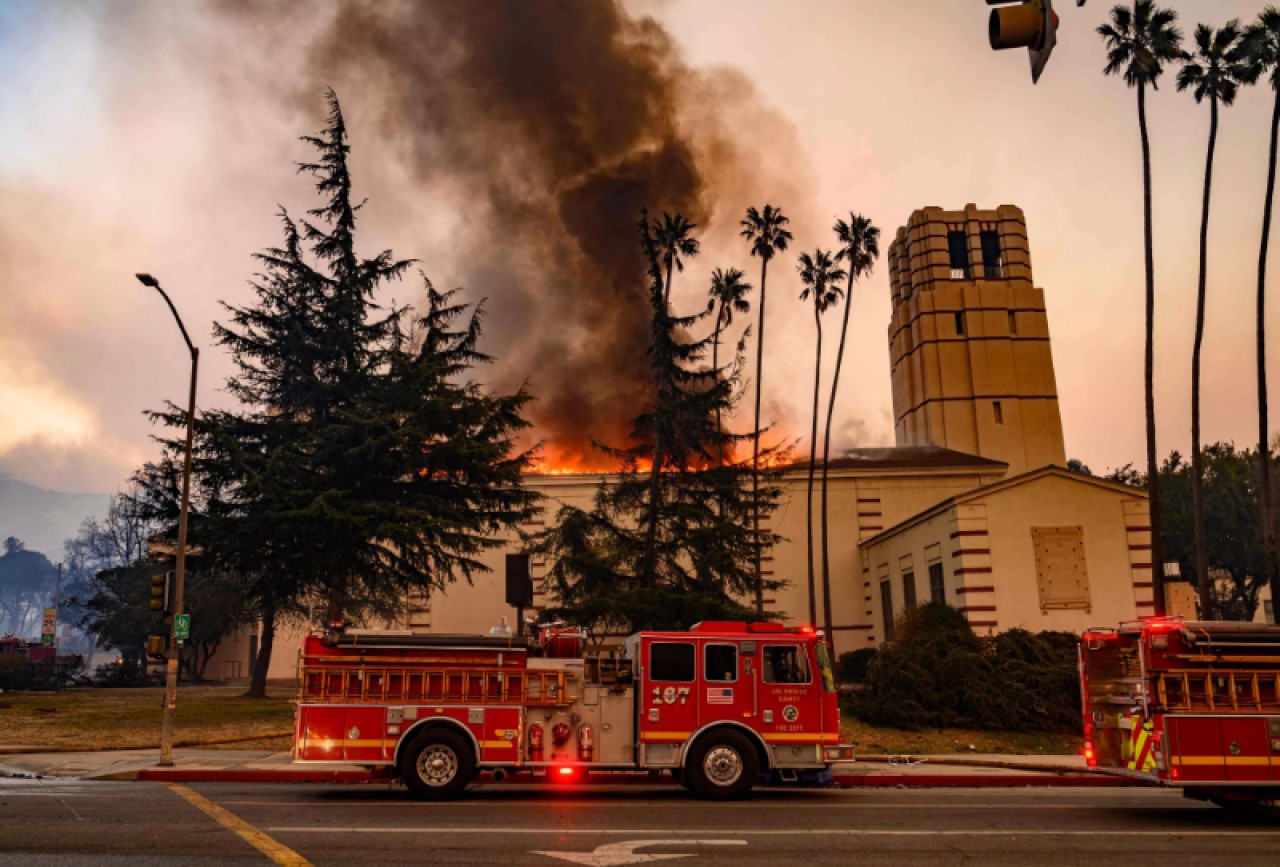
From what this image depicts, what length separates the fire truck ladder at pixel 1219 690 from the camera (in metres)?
12.7

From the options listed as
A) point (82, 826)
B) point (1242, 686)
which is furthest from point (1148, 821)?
point (82, 826)

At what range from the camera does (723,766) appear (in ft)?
48.2

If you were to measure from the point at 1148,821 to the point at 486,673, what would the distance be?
9070 mm

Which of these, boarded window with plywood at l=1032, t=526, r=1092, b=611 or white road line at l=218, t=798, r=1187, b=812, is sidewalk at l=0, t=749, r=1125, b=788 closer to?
white road line at l=218, t=798, r=1187, b=812

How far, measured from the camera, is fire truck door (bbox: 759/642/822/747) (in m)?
14.9

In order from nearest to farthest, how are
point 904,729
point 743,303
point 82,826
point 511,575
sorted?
1. point 82,826
2. point 511,575
3. point 904,729
4. point 743,303

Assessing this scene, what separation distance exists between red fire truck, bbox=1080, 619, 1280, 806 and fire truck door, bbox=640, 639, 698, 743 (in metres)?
5.97

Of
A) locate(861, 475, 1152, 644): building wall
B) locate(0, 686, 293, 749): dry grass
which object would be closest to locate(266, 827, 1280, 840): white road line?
locate(0, 686, 293, 749): dry grass

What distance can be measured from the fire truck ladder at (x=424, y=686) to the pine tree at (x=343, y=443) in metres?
13.0

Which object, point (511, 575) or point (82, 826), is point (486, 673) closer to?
point (511, 575)

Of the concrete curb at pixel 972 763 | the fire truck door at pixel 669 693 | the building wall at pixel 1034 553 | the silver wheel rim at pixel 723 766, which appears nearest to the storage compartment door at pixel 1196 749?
the concrete curb at pixel 972 763

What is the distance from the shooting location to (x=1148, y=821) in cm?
1246

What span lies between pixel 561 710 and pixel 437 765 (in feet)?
6.40

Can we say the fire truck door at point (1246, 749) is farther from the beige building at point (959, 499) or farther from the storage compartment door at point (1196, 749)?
the beige building at point (959, 499)
